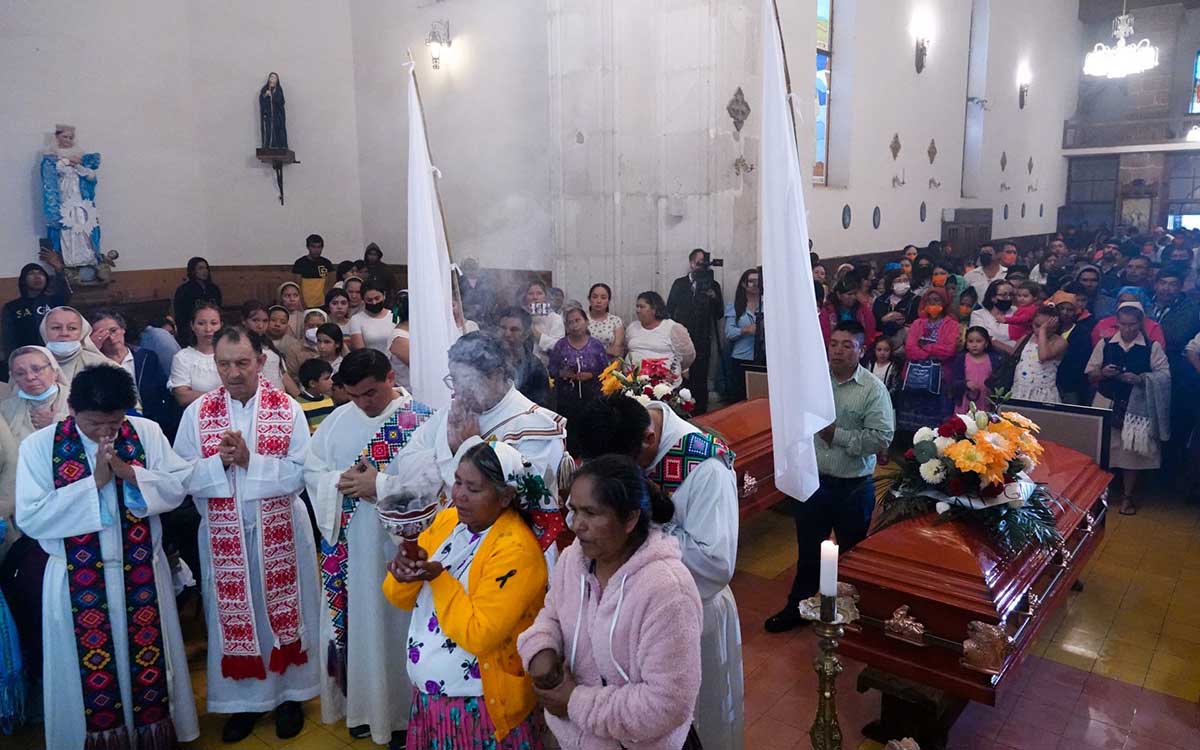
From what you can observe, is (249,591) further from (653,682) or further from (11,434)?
(653,682)

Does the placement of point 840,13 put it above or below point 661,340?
above

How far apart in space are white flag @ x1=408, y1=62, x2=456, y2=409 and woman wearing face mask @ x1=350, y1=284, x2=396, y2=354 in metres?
3.24

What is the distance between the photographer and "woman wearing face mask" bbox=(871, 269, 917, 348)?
8070 mm

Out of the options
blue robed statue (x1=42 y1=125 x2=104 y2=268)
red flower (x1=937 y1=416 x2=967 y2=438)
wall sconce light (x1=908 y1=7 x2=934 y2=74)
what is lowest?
red flower (x1=937 y1=416 x2=967 y2=438)

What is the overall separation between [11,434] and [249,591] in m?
1.43

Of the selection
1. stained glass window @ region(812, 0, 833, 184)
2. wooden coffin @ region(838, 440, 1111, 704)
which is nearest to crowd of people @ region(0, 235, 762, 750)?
wooden coffin @ region(838, 440, 1111, 704)

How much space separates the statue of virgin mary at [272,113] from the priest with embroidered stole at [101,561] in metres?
8.48

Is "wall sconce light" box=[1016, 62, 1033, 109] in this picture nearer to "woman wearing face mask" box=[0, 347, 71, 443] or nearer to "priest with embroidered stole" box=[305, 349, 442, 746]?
"priest with embroidered stole" box=[305, 349, 442, 746]

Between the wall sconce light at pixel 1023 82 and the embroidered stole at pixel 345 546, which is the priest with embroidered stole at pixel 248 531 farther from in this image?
the wall sconce light at pixel 1023 82

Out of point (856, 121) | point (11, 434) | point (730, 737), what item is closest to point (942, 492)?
point (730, 737)

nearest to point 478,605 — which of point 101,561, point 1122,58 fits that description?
point 101,561

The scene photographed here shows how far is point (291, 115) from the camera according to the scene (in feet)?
37.4

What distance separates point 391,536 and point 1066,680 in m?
3.16

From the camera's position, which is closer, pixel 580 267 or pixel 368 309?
pixel 368 309
